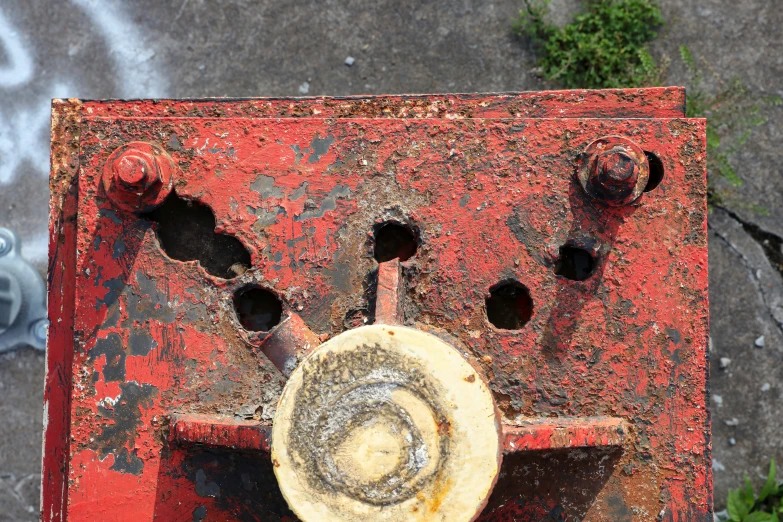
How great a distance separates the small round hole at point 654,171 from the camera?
182 centimetres

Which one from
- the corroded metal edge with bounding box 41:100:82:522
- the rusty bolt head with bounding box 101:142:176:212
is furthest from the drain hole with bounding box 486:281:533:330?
the corroded metal edge with bounding box 41:100:82:522

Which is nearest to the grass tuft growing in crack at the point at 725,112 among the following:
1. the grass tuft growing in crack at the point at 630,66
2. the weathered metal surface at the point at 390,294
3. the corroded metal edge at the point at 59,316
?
the grass tuft growing in crack at the point at 630,66

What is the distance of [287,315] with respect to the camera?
1823 millimetres

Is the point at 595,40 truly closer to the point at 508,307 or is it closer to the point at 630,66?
the point at 630,66

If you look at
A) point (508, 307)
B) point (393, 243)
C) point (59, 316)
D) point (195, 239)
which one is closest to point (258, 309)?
point (195, 239)

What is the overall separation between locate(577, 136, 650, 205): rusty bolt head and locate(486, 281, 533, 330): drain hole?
1.15 ft

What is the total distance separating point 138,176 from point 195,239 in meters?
0.28

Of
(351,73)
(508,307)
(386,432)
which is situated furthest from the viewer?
(351,73)

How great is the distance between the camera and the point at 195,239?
1.99m

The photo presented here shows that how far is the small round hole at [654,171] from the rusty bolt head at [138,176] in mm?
1306

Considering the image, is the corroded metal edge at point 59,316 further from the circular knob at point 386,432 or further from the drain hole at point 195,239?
the circular knob at point 386,432

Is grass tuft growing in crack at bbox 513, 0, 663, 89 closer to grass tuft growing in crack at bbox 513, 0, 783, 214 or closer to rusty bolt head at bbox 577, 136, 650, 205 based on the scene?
grass tuft growing in crack at bbox 513, 0, 783, 214

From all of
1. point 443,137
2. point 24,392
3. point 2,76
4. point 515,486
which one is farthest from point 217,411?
point 2,76

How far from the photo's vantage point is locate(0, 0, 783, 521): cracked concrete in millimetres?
3273
